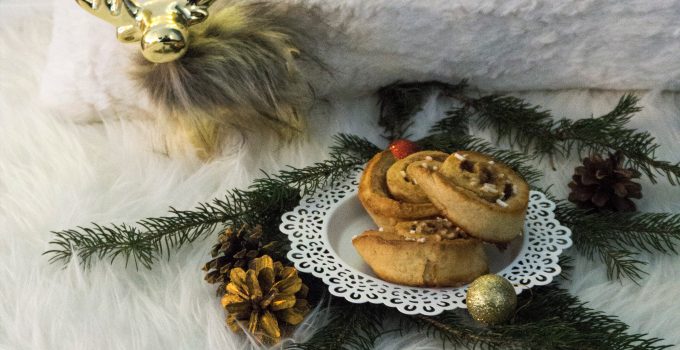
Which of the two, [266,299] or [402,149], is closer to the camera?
[266,299]

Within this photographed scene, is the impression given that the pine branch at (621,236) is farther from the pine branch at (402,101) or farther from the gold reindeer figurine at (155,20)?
the gold reindeer figurine at (155,20)

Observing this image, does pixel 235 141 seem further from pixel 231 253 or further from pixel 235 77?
pixel 231 253

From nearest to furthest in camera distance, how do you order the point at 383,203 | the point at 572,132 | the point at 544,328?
1. the point at 544,328
2. the point at 383,203
3. the point at 572,132

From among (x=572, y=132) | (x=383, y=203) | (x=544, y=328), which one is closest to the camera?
(x=544, y=328)

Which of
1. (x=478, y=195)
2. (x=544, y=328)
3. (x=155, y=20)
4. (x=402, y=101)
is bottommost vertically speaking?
(x=544, y=328)

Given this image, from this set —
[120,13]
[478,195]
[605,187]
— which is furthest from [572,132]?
[120,13]

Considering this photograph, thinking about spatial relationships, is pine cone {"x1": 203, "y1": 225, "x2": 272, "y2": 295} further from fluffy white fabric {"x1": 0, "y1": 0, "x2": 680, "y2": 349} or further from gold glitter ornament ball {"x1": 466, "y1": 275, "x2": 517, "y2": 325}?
gold glitter ornament ball {"x1": 466, "y1": 275, "x2": 517, "y2": 325}

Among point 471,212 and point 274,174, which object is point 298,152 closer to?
point 274,174

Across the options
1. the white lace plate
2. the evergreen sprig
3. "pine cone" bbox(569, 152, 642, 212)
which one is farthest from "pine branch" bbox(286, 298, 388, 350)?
"pine cone" bbox(569, 152, 642, 212)
